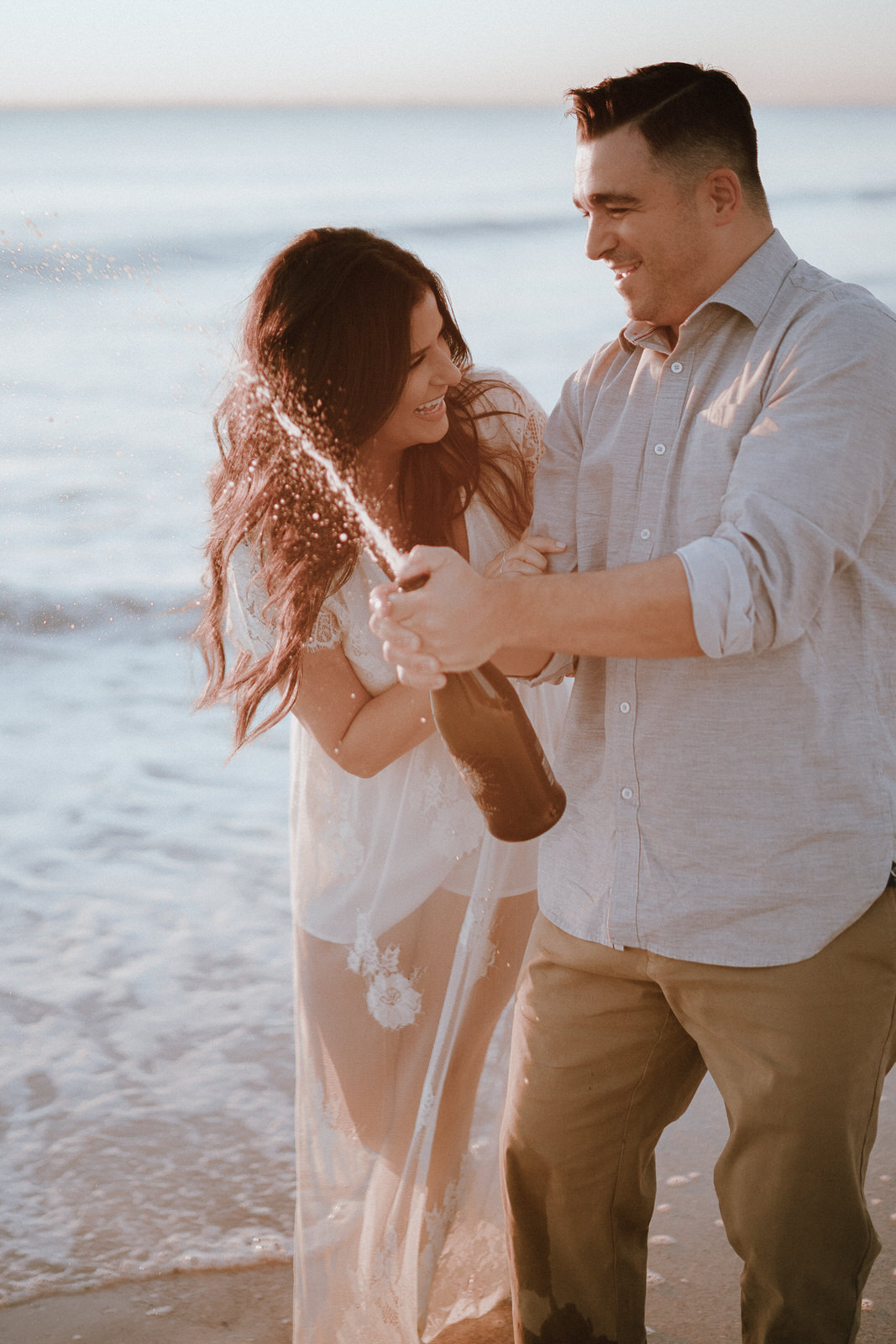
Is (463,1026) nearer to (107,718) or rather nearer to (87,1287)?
(87,1287)

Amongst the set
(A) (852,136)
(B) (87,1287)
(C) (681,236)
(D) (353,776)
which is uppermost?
(A) (852,136)

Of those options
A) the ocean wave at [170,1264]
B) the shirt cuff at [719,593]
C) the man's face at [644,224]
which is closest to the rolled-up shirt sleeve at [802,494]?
the shirt cuff at [719,593]

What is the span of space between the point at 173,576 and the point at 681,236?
7031 millimetres

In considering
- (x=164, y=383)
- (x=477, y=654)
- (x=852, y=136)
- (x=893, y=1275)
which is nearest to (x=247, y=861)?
(x=893, y=1275)

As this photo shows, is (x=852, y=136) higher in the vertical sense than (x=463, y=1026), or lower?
higher

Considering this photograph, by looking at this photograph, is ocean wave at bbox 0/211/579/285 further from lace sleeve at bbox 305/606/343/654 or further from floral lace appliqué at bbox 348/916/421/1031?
floral lace appliqué at bbox 348/916/421/1031

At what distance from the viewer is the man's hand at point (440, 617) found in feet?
5.23

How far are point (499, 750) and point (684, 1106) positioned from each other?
741mm

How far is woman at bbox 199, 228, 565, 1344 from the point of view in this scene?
223cm

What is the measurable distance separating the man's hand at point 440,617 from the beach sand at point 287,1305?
1631mm

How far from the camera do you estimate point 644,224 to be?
1770mm

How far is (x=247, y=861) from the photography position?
4.71 m

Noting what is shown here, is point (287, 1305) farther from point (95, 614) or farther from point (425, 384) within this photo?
point (95, 614)

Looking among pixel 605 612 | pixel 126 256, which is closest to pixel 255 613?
pixel 605 612
